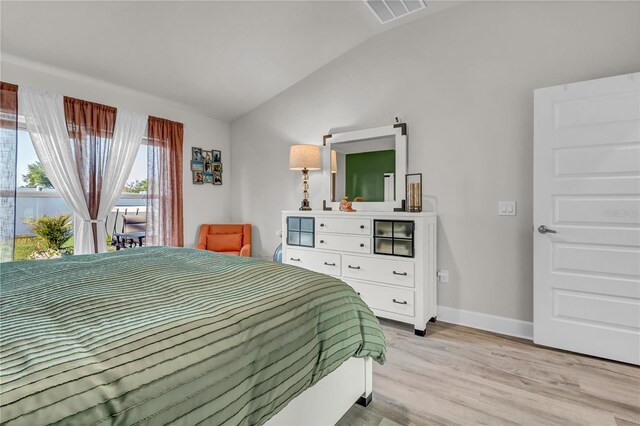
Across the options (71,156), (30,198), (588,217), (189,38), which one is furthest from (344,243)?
(30,198)

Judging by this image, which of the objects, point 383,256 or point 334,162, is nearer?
point 383,256

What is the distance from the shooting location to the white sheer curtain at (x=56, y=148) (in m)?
2.89

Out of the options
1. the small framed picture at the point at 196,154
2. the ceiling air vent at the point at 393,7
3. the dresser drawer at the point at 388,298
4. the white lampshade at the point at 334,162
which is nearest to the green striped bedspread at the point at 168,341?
the dresser drawer at the point at 388,298

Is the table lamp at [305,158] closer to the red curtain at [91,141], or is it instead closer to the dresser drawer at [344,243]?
the dresser drawer at [344,243]

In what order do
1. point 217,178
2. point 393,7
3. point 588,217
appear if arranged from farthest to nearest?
point 217,178
point 393,7
point 588,217

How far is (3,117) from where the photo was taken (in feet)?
9.02

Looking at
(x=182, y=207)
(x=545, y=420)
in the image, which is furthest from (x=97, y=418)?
(x=182, y=207)

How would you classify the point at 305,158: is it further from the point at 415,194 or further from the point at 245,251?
the point at 245,251

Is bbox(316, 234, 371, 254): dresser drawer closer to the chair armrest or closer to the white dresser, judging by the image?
the white dresser

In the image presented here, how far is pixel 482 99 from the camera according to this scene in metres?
2.76

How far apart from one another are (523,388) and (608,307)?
93cm

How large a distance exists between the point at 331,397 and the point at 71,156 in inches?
132

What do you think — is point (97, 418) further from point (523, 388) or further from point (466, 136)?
point (466, 136)

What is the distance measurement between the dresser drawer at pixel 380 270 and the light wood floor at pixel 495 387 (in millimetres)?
496
